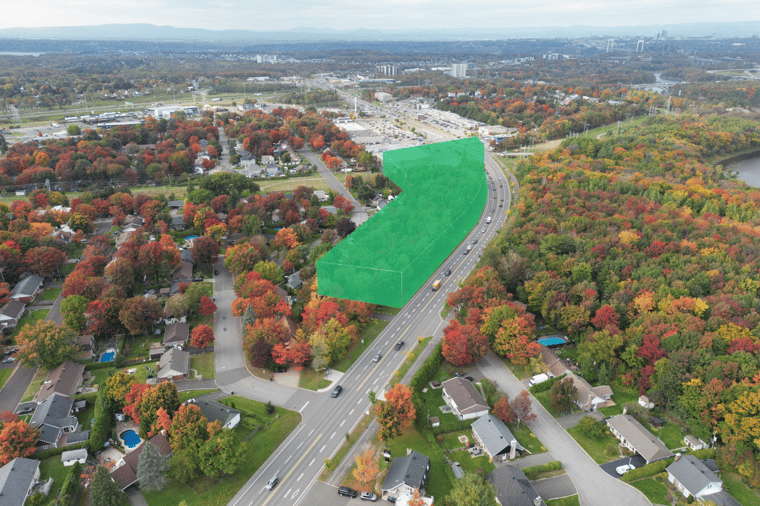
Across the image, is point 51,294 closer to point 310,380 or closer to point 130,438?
point 130,438

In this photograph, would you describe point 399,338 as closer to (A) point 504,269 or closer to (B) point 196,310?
(A) point 504,269

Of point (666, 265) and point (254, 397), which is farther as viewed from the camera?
point (666, 265)

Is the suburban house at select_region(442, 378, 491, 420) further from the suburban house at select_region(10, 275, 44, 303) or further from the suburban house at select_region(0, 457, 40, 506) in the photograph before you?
the suburban house at select_region(10, 275, 44, 303)

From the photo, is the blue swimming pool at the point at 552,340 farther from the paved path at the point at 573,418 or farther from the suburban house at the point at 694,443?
the suburban house at the point at 694,443

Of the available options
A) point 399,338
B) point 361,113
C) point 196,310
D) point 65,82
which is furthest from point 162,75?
point 399,338

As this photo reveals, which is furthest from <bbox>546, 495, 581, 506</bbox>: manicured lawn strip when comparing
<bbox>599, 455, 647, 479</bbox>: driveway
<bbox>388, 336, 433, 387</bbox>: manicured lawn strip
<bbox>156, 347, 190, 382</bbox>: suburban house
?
<bbox>156, 347, 190, 382</bbox>: suburban house
